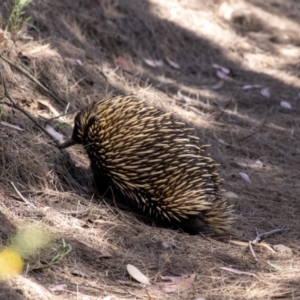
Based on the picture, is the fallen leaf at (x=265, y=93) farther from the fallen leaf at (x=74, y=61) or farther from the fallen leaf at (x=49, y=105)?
the fallen leaf at (x=49, y=105)

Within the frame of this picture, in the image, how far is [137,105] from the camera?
5.82 meters

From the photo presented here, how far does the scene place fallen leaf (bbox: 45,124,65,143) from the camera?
617cm

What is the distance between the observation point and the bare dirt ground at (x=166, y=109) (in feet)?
14.9

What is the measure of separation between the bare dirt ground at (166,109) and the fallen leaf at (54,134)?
7 cm

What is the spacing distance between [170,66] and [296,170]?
117 inches

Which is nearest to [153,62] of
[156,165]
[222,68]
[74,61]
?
[222,68]

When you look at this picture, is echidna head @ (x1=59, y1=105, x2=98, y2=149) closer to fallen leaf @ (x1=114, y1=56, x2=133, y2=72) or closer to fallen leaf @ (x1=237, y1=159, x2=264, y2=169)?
fallen leaf @ (x1=237, y1=159, x2=264, y2=169)

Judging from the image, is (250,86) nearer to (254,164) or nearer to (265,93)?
(265,93)

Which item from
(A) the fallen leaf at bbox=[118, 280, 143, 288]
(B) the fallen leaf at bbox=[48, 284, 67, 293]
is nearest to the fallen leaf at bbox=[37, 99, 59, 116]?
(A) the fallen leaf at bbox=[118, 280, 143, 288]

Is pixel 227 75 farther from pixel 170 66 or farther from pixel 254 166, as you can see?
pixel 254 166

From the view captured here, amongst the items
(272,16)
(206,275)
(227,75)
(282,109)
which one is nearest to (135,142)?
(206,275)

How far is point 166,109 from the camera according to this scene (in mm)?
8398

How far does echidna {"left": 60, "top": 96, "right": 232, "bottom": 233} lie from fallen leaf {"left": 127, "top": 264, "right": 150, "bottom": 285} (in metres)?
1.12

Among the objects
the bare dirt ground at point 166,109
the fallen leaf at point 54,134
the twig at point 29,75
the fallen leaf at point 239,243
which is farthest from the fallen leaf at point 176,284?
the twig at point 29,75
